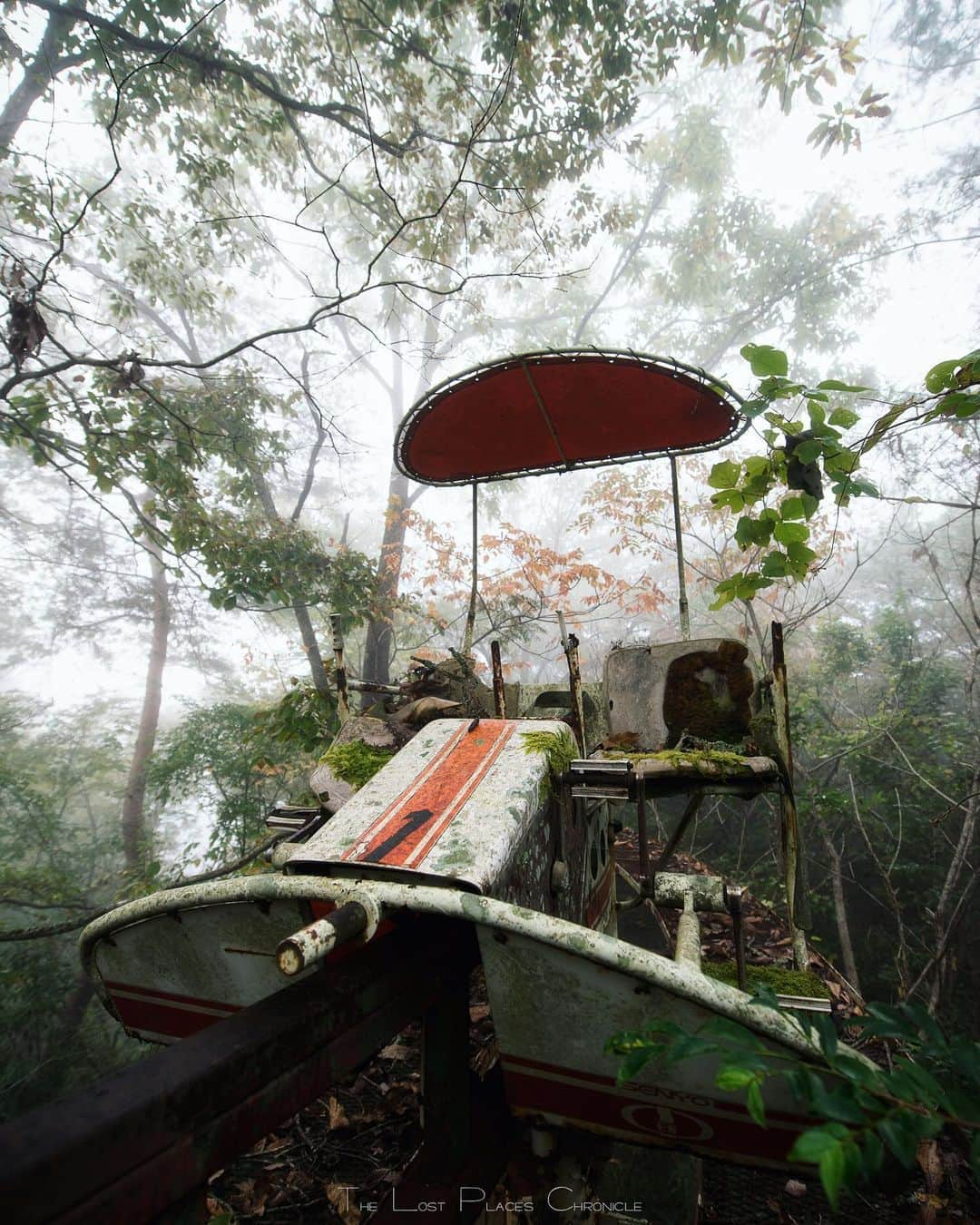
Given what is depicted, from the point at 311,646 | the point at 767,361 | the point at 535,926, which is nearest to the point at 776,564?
the point at 767,361

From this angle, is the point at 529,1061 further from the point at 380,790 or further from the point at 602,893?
the point at 602,893

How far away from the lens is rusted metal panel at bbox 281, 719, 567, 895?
172cm

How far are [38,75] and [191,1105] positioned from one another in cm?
986

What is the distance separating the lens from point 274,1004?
119 cm

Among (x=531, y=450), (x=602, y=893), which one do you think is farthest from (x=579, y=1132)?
(x=531, y=450)

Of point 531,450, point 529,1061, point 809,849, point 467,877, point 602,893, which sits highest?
point 531,450

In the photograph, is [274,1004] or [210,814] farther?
[210,814]

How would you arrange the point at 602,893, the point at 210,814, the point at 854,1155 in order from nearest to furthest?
the point at 854,1155, the point at 602,893, the point at 210,814

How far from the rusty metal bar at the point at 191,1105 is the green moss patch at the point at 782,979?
1836 millimetres

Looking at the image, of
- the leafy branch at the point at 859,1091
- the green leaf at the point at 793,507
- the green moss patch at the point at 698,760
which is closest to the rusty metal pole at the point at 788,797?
the green moss patch at the point at 698,760

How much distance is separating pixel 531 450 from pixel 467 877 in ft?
12.5

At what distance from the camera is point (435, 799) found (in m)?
2.11

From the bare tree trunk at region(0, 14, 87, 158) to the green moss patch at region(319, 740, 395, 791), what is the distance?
23.0ft

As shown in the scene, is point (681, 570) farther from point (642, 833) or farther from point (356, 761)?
point (356, 761)
